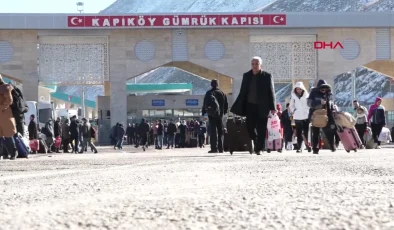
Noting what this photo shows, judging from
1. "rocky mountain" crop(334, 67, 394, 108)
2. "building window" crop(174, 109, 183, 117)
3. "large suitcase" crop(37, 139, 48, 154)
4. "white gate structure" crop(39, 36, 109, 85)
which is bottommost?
"large suitcase" crop(37, 139, 48, 154)

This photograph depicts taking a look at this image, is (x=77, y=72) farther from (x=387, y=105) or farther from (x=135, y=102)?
(x=387, y=105)

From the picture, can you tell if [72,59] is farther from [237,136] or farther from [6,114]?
[6,114]

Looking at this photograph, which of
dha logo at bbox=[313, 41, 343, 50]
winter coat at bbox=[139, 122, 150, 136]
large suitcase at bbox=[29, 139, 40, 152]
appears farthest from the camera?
dha logo at bbox=[313, 41, 343, 50]

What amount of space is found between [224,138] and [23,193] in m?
11.0

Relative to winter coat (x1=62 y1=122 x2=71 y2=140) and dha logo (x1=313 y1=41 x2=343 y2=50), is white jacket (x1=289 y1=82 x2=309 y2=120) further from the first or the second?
dha logo (x1=313 y1=41 x2=343 y2=50)

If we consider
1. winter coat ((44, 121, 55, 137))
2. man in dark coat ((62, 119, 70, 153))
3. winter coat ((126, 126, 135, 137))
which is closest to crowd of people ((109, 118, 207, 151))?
winter coat ((126, 126, 135, 137))

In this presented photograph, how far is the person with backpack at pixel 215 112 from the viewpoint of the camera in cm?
1664

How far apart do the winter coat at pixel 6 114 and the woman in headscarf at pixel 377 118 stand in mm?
10127

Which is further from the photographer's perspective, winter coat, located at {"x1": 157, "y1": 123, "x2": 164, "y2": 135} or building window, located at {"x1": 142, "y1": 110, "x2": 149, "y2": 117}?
building window, located at {"x1": 142, "y1": 110, "x2": 149, "y2": 117}

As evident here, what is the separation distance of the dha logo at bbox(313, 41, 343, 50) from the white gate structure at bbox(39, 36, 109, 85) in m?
11.9

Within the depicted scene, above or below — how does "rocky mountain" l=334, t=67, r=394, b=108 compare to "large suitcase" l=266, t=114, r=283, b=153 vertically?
above

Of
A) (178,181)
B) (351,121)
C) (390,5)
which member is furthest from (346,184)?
(390,5)

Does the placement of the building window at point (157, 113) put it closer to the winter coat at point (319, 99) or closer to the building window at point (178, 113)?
the building window at point (178, 113)

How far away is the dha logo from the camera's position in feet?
172
